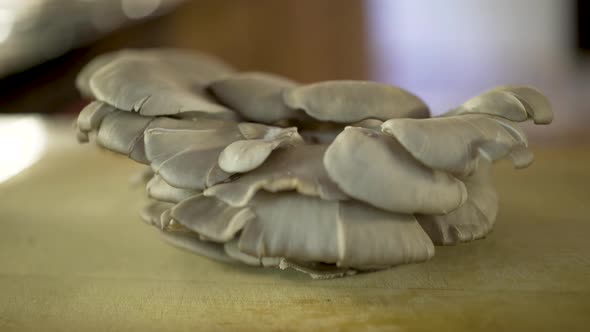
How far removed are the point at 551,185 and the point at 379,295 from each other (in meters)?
0.40

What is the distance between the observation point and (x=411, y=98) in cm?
59

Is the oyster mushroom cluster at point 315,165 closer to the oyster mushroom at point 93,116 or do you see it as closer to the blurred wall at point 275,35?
the oyster mushroom at point 93,116

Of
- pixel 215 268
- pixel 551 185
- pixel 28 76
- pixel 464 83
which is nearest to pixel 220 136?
pixel 215 268

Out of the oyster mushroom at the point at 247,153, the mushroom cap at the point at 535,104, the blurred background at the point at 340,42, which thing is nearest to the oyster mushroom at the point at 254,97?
the oyster mushroom at the point at 247,153

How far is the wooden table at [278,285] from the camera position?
448 mm

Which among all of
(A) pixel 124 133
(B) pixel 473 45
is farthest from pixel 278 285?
(B) pixel 473 45

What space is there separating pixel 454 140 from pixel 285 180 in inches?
Answer: 5.0

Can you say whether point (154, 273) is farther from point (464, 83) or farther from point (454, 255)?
point (464, 83)

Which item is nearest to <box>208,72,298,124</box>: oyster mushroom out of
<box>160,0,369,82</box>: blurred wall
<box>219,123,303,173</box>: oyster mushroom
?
<box>219,123,303,173</box>: oyster mushroom

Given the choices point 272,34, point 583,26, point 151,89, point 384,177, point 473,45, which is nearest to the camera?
point 384,177

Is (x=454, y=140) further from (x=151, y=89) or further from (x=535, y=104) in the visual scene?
(x=151, y=89)

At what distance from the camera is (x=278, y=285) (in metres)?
0.50

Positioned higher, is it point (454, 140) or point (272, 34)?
point (454, 140)

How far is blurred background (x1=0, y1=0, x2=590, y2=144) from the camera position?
6.30 feet
